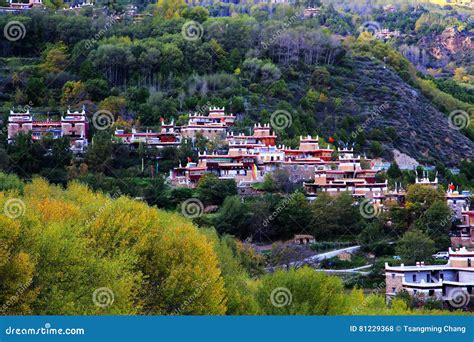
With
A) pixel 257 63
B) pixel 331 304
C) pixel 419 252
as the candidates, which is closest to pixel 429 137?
pixel 257 63

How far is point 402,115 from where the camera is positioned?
70.7 meters

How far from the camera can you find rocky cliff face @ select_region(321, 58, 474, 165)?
6675cm

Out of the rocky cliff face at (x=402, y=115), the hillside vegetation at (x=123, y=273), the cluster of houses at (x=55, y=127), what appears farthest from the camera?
the rocky cliff face at (x=402, y=115)

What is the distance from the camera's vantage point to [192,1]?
118 meters

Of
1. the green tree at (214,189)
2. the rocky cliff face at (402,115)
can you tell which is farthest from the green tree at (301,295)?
the rocky cliff face at (402,115)

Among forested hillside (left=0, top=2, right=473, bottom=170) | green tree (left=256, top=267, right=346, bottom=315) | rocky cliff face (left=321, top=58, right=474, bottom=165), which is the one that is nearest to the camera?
green tree (left=256, top=267, right=346, bottom=315)

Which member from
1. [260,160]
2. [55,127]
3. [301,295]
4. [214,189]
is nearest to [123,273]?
[301,295]

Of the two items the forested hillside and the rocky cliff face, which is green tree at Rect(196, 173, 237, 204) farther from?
the rocky cliff face

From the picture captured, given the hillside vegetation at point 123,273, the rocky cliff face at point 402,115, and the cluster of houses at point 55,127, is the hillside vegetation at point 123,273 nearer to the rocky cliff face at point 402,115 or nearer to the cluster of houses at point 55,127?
the cluster of houses at point 55,127

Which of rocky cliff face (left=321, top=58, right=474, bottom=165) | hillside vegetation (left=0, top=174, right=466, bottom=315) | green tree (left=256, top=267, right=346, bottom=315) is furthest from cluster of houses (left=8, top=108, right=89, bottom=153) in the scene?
green tree (left=256, top=267, right=346, bottom=315)

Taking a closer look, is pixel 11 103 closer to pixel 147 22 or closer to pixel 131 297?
pixel 147 22

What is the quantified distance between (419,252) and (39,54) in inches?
1469

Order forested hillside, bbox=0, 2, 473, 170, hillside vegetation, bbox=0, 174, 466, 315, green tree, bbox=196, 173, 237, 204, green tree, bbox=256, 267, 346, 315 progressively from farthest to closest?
forested hillside, bbox=0, 2, 473, 170
green tree, bbox=196, 173, 237, 204
green tree, bbox=256, 267, 346, 315
hillside vegetation, bbox=0, 174, 466, 315

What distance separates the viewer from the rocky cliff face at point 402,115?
219 ft
